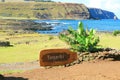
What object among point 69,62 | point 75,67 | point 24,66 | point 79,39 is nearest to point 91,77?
point 75,67

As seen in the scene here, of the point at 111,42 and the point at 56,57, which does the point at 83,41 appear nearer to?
A: the point at 56,57

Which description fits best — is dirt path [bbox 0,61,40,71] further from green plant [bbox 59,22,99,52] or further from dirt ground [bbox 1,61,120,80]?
dirt ground [bbox 1,61,120,80]

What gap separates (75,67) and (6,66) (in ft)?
20.9

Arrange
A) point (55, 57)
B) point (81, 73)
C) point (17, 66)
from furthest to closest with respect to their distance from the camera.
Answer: point (17, 66) < point (55, 57) < point (81, 73)

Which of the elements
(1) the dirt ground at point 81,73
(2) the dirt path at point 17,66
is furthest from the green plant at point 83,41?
(2) the dirt path at point 17,66

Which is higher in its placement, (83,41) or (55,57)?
(83,41)

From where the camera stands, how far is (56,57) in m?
16.4

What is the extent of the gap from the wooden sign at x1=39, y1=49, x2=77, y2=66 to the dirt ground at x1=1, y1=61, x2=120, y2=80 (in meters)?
0.50

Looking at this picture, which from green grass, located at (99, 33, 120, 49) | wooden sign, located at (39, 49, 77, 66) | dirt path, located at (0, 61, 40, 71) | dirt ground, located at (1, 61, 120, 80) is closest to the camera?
dirt ground, located at (1, 61, 120, 80)

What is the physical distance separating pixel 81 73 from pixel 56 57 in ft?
8.71

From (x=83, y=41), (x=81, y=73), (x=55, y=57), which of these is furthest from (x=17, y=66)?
(x=81, y=73)

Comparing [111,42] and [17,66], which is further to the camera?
[111,42]

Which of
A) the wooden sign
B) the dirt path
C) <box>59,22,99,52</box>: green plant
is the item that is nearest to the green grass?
the dirt path

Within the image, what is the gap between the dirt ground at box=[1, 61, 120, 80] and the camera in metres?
13.2
